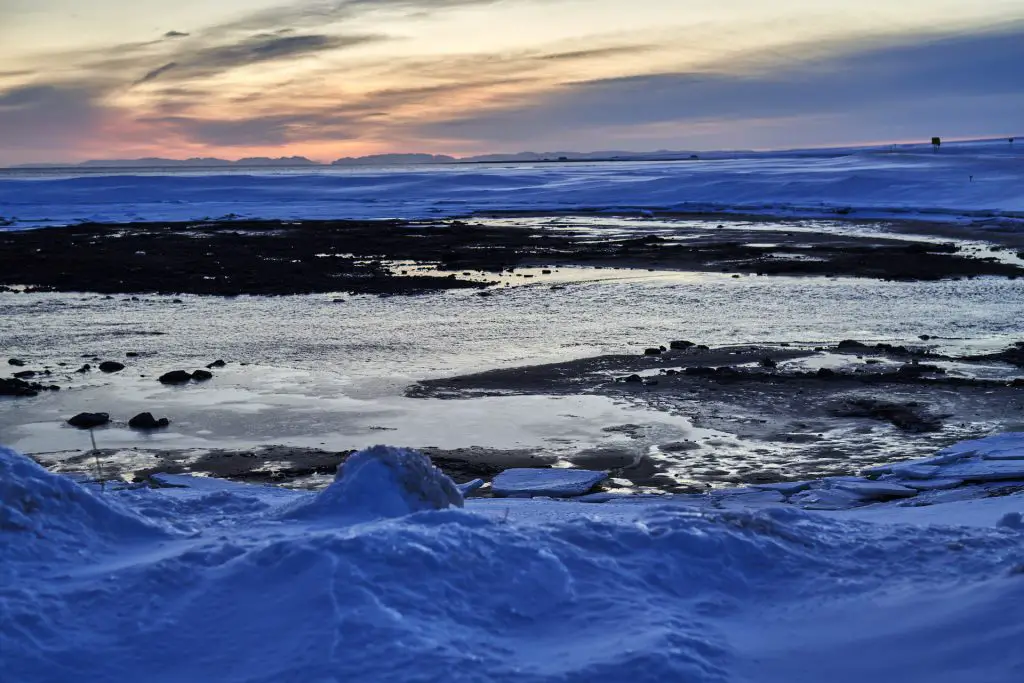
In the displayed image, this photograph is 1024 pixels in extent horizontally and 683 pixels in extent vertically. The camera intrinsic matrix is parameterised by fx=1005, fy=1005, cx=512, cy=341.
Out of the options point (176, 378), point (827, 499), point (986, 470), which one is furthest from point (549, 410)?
point (176, 378)

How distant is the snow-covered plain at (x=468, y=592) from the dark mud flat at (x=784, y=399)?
9.86ft

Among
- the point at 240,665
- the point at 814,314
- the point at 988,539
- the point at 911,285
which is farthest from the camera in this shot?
the point at 911,285

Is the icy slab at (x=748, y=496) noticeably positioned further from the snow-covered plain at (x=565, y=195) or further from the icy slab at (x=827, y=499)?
the snow-covered plain at (x=565, y=195)

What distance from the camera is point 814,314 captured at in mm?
15609

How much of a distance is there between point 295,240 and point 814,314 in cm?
1942

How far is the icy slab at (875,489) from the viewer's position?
6.59 m

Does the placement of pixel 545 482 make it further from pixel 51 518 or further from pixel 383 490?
pixel 51 518

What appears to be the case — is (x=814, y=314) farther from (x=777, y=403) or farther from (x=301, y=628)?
(x=301, y=628)

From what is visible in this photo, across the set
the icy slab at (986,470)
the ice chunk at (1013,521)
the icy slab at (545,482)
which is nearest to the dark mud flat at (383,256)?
the icy slab at (545,482)

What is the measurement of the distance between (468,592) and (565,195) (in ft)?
169

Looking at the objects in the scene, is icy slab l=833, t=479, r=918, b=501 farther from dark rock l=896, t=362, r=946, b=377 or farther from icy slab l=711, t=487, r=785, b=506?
dark rock l=896, t=362, r=946, b=377

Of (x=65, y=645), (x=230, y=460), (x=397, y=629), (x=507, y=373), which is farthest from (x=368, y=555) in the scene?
(x=507, y=373)

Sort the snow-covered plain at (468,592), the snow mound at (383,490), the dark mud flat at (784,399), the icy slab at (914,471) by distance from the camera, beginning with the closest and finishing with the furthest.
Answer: the snow-covered plain at (468,592), the snow mound at (383,490), the icy slab at (914,471), the dark mud flat at (784,399)

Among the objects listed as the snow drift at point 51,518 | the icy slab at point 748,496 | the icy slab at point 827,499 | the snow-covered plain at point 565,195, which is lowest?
the icy slab at point 827,499
